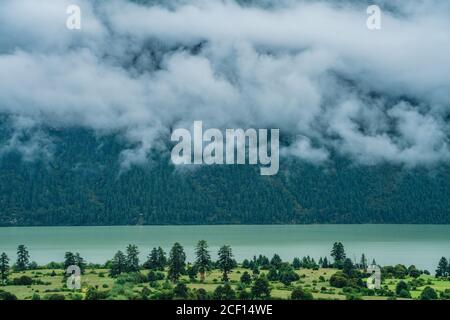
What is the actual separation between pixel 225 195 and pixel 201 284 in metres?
132

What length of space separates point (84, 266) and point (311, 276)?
15.7 metres

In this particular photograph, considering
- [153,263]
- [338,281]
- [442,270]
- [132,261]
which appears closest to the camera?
[338,281]

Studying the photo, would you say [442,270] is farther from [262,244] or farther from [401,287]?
[262,244]

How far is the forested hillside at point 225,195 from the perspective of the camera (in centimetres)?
16750

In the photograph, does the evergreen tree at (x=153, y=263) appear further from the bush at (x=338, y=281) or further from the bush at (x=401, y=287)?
the bush at (x=401, y=287)

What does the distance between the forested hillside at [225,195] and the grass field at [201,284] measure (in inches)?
4742

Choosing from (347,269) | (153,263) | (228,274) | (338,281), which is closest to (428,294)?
(338,281)

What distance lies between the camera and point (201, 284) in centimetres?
3712

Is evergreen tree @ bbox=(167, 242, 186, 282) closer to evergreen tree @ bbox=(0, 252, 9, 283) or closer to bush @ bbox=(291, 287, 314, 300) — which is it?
bush @ bbox=(291, 287, 314, 300)

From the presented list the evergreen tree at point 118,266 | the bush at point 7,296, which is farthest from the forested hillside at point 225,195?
the bush at point 7,296

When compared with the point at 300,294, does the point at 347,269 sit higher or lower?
higher
